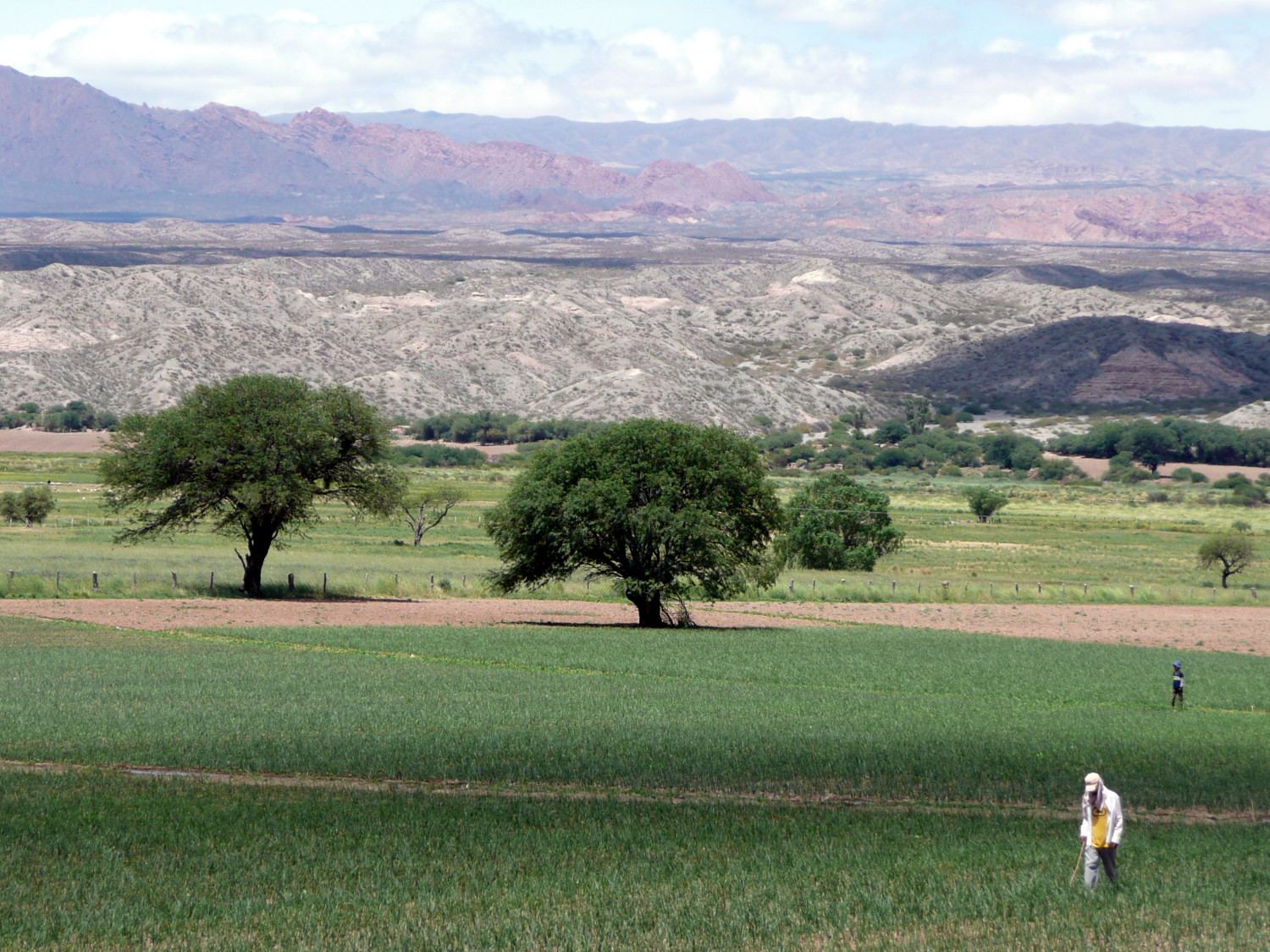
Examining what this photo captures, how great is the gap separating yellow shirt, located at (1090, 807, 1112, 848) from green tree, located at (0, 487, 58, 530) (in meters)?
79.6

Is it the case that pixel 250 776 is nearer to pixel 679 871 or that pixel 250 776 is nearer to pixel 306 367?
pixel 679 871

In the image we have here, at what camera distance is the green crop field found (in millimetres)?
13008

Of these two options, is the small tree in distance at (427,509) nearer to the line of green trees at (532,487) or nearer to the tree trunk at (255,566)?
the line of green trees at (532,487)

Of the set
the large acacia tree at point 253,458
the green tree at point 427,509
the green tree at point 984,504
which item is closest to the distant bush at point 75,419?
the green tree at point 427,509

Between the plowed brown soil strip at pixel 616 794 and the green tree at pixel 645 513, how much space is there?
2602 centimetres

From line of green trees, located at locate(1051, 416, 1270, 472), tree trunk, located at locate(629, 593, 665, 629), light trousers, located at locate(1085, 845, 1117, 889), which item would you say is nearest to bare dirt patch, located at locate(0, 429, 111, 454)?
tree trunk, located at locate(629, 593, 665, 629)

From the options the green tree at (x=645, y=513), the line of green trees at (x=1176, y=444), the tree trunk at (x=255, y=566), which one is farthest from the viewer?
the line of green trees at (x=1176, y=444)

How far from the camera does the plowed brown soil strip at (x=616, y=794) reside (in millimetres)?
18984

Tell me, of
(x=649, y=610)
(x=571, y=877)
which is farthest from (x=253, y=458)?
(x=571, y=877)

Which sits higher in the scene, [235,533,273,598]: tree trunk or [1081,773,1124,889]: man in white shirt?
[1081,773,1124,889]: man in white shirt

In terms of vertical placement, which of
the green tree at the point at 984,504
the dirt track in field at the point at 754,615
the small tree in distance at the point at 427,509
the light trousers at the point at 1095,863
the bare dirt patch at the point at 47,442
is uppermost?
the light trousers at the point at 1095,863

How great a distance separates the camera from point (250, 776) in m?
20.2

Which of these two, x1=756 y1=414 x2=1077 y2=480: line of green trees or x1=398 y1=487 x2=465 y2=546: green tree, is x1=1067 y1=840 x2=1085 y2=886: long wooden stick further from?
x1=756 y1=414 x2=1077 y2=480: line of green trees

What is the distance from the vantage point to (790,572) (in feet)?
251
